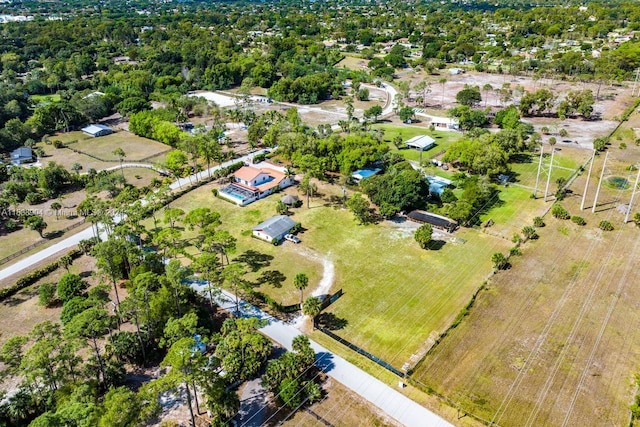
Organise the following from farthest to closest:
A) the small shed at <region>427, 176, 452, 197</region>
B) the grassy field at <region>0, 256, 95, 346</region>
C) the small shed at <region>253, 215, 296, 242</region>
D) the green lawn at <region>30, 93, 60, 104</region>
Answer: the green lawn at <region>30, 93, 60, 104</region>, the small shed at <region>427, 176, 452, 197</region>, the small shed at <region>253, 215, 296, 242</region>, the grassy field at <region>0, 256, 95, 346</region>

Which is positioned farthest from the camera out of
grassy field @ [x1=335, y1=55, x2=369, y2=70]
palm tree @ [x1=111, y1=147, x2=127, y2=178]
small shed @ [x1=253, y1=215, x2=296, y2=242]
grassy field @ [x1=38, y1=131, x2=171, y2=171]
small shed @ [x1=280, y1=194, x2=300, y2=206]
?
grassy field @ [x1=335, y1=55, x2=369, y2=70]

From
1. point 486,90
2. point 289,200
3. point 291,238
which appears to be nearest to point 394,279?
point 291,238

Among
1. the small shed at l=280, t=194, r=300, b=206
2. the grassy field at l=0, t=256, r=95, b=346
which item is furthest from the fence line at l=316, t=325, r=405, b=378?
the grassy field at l=0, t=256, r=95, b=346

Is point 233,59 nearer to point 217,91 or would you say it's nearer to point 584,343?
point 217,91

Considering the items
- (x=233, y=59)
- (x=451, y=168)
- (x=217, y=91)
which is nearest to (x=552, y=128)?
(x=451, y=168)

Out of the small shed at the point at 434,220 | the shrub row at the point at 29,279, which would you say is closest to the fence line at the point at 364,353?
the small shed at the point at 434,220

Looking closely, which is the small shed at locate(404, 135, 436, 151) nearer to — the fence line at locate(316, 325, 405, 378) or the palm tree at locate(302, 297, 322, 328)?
the palm tree at locate(302, 297, 322, 328)
